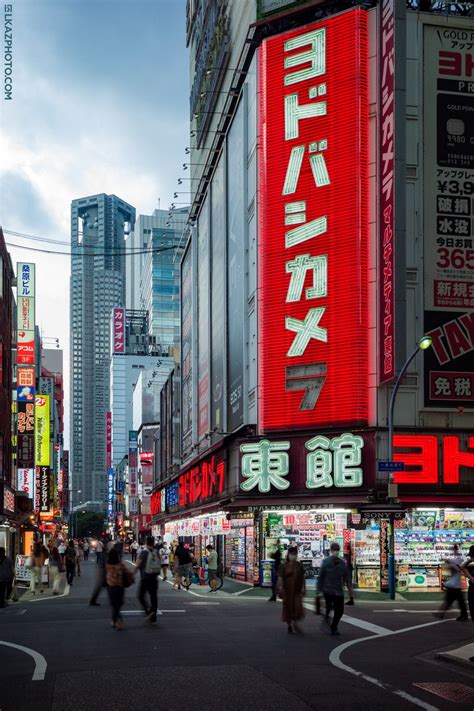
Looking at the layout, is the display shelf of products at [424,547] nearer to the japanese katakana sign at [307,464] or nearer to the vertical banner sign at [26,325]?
the japanese katakana sign at [307,464]

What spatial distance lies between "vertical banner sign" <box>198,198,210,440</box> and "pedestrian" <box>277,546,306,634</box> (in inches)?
1337

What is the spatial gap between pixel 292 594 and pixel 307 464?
1727 centimetres

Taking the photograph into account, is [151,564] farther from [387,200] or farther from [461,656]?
[387,200]

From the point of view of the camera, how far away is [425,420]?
3659cm

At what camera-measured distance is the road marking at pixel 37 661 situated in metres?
14.2

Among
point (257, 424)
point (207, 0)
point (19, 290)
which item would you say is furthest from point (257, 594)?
point (207, 0)

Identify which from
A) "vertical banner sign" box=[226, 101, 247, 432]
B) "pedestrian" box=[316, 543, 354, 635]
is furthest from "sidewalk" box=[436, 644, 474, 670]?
"vertical banner sign" box=[226, 101, 247, 432]

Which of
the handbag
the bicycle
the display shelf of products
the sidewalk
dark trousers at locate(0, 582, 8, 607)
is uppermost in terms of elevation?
the handbag

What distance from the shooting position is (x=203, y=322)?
58.8 metres

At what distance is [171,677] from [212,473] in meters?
35.6

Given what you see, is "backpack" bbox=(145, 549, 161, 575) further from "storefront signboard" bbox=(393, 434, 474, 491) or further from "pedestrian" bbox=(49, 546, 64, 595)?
"pedestrian" bbox=(49, 546, 64, 595)

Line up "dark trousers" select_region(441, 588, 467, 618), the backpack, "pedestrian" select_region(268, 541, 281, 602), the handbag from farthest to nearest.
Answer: "pedestrian" select_region(268, 541, 281, 602) → "dark trousers" select_region(441, 588, 467, 618) → the backpack → the handbag

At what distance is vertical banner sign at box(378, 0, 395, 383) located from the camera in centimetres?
3603

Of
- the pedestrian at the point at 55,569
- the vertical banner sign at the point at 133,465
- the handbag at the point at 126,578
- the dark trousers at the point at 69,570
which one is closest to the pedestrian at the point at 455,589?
the handbag at the point at 126,578
